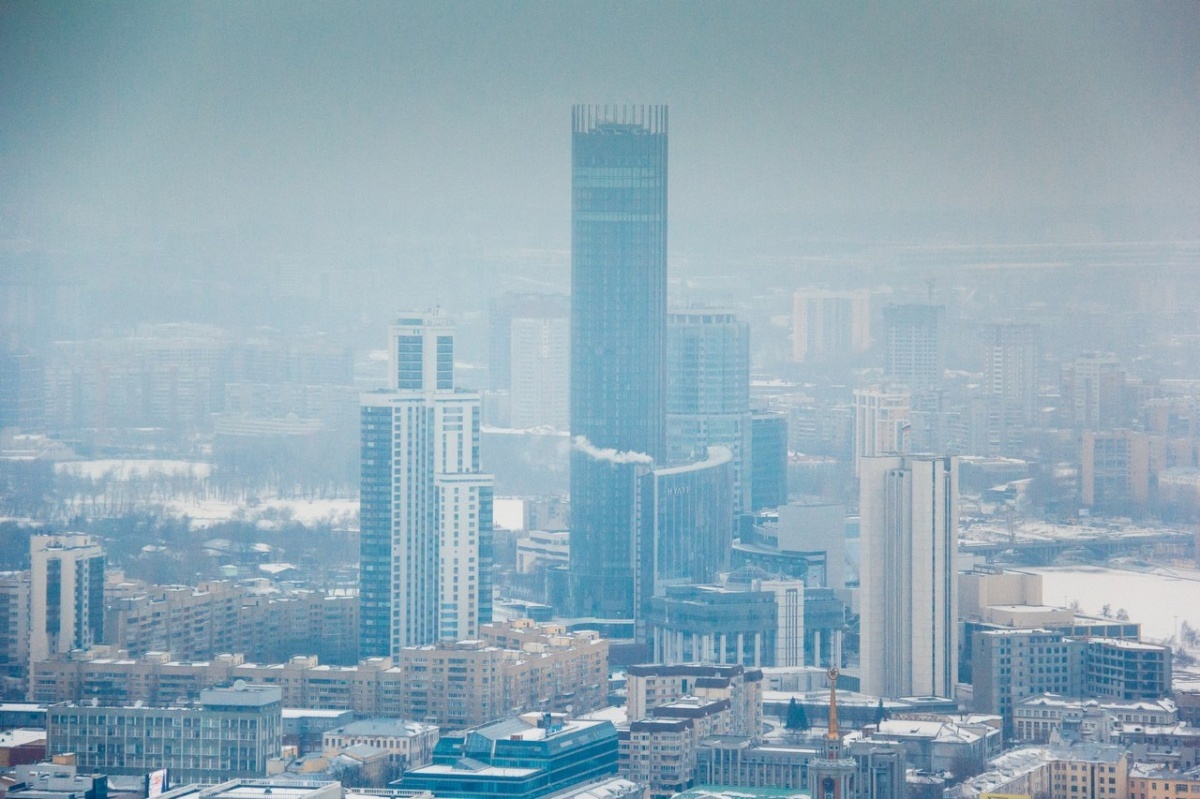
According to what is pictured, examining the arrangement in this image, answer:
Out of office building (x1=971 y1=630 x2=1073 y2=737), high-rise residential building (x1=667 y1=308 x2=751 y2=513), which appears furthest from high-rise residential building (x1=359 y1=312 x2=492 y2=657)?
high-rise residential building (x1=667 y1=308 x2=751 y2=513)

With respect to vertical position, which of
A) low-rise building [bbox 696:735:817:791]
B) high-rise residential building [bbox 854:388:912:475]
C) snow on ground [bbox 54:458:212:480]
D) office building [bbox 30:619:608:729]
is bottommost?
low-rise building [bbox 696:735:817:791]

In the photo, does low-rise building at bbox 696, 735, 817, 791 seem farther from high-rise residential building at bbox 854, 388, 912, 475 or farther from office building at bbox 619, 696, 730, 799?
high-rise residential building at bbox 854, 388, 912, 475

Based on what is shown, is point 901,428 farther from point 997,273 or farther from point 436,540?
point 436,540

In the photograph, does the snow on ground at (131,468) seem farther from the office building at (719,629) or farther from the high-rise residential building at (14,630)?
the office building at (719,629)

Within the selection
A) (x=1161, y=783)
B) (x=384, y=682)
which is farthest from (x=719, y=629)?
(x=1161, y=783)

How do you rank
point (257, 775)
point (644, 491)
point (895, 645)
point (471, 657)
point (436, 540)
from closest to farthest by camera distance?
point (257, 775) < point (471, 657) < point (895, 645) < point (436, 540) < point (644, 491)

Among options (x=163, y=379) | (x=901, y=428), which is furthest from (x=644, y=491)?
(x=163, y=379)

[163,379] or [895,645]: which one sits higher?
[163,379]
